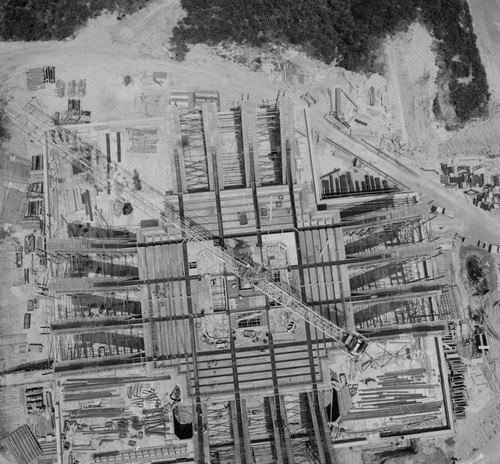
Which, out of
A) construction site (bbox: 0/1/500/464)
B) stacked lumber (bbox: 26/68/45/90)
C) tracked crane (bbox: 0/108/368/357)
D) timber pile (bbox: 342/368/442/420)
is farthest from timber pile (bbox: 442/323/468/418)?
stacked lumber (bbox: 26/68/45/90)

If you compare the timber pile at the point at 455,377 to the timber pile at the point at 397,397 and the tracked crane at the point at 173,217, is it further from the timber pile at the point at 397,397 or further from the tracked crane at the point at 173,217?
the tracked crane at the point at 173,217

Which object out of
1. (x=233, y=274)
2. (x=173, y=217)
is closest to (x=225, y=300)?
(x=233, y=274)

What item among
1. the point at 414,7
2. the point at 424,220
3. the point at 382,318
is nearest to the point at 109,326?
the point at 382,318

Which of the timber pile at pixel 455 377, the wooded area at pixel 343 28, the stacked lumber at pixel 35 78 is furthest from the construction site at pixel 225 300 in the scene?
the wooded area at pixel 343 28

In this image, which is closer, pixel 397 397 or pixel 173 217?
pixel 173 217

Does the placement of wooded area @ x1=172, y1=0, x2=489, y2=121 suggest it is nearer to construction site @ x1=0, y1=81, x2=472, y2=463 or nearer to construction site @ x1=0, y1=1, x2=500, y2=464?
construction site @ x1=0, y1=1, x2=500, y2=464

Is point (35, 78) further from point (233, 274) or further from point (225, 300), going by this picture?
point (225, 300)
